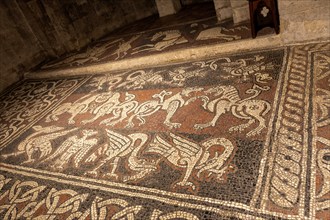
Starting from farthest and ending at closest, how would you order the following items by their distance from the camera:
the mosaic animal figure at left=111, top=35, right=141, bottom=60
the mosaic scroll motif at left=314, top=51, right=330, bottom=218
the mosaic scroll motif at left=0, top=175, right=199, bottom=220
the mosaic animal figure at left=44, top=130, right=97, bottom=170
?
the mosaic animal figure at left=111, top=35, right=141, bottom=60 < the mosaic animal figure at left=44, top=130, right=97, bottom=170 < the mosaic scroll motif at left=0, top=175, right=199, bottom=220 < the mosaic scroll motif at left=314, top=51, right=330, bottom=218

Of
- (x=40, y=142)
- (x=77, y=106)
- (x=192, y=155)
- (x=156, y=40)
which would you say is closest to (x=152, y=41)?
(x=156, y=40)

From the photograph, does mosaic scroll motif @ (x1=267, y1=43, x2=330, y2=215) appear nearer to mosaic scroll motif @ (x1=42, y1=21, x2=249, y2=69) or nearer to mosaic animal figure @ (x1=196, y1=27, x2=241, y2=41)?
mosaic animal figure @ (x1=196, y1=27, x2=241, y2=41)

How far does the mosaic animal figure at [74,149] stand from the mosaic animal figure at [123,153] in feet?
0.44

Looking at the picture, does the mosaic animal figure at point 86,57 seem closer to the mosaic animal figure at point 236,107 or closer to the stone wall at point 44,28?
the stone wall at point 44,28

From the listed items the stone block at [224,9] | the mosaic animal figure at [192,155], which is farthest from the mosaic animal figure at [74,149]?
the stone block at [224,9]

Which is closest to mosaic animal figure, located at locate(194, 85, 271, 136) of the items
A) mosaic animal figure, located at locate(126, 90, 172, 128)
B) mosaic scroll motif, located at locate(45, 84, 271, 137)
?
mosaic scroll motif, located at locate(45, 84, 271, 137)

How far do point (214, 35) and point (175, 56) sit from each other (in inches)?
27.0

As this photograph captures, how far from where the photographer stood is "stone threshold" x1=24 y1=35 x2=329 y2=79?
285 cm

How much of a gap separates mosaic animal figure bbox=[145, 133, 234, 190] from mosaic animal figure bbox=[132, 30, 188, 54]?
213cm

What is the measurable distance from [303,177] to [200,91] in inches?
52.3

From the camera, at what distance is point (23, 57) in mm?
5098

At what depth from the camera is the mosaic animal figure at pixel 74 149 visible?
7.13 feet

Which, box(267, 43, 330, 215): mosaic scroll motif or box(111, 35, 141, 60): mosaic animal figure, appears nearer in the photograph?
box(267, 43, 330, 215): mosaic scroll motif

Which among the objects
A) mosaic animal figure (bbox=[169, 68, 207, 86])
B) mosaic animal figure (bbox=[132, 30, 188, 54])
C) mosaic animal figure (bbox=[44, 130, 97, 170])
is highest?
mosaic animal figure (bbox=[132, 30, 188, 54])
